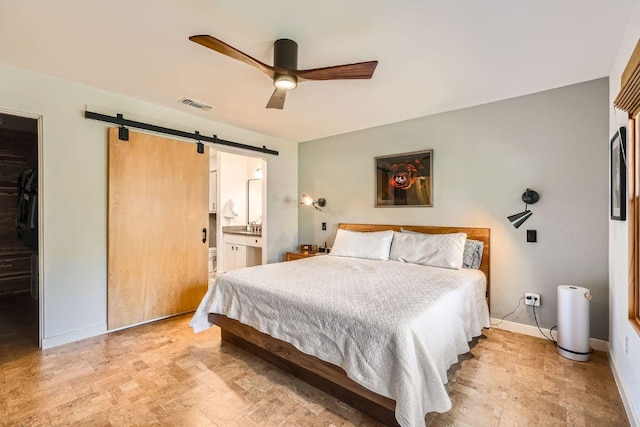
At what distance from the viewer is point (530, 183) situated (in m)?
2.98

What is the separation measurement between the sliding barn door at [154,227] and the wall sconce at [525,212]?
3503mm

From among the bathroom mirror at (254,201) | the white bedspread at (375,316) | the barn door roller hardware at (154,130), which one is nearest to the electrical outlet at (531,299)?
the white bedspread at (375,316)

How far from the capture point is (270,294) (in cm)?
230

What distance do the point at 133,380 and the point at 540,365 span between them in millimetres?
3111

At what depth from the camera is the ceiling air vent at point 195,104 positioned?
3182mm

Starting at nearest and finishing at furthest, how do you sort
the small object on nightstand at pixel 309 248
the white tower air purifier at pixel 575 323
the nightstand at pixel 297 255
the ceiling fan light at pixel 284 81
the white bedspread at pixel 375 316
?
the white bedspread at pixel 375 316, the ceiling fan light at pixel 284 81, the white tower air purifier at pixel 575 323, the nightstand at pixel 297 255, the small object on nightstand at pixel 309 248

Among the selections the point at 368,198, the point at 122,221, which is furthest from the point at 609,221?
the point at 122,221

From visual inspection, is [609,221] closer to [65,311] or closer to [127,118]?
[127,118]

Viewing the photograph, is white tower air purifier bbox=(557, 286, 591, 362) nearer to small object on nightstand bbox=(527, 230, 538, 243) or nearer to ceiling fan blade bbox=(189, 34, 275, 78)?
small object on nightstand bbox=(527, 230, 538, 243)

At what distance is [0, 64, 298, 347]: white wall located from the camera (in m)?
2.64

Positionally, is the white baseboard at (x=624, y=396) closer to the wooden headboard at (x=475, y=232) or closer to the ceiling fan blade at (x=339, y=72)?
→ the wooden headboard at (x=475, y=232)

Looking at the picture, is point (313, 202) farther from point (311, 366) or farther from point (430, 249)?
point (311, 366)

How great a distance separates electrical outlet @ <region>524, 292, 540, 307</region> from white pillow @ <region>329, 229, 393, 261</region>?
141 centimetres

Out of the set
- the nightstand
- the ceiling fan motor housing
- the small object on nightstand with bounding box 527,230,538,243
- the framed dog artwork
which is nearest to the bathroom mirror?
the nightstand
